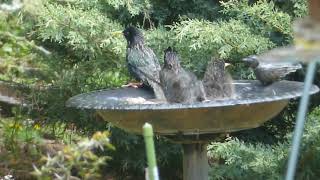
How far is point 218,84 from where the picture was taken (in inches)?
123

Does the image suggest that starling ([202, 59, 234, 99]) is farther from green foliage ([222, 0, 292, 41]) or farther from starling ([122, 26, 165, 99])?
green foliage ([222, 0, 292, 41])

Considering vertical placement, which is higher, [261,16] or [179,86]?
[261,16]

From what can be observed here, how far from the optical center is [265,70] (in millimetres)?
3219

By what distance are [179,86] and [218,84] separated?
0.28m

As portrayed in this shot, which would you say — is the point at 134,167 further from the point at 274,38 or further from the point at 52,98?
the point at 274,38

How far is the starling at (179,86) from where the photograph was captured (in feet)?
9.62

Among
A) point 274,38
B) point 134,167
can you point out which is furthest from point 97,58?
point 274,38

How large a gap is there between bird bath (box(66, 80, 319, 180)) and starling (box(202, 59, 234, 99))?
3.0 inches

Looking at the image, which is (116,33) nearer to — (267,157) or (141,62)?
(141,62)

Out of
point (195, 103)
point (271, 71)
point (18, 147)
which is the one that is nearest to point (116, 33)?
point (271, 71)

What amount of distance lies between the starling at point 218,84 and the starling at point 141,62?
0.35m

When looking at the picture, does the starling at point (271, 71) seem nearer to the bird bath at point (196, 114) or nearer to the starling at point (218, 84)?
the bird bath at point (196, 114)

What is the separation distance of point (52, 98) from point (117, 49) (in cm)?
82

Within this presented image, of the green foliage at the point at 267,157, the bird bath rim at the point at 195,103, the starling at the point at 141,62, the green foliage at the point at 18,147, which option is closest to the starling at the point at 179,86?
the bird bath rim at the point at 195,103
